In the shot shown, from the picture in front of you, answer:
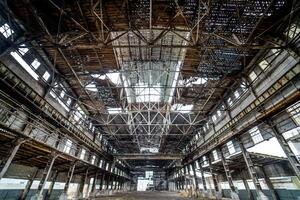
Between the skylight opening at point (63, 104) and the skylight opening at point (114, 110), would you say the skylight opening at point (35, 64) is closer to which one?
the skylight opening at point (63, 104)

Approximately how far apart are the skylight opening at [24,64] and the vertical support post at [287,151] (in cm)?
1640

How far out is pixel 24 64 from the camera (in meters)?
10.5

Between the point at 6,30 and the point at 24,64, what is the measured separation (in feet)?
6.97

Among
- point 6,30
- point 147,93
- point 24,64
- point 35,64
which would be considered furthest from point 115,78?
point 6,30

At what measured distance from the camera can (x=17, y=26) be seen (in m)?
9.55

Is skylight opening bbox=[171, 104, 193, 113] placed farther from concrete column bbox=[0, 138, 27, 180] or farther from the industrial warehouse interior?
concrete column bbox=[0, 138, 27, 180]

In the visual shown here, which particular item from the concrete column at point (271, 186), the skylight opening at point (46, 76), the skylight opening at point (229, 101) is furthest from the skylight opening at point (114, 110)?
the concrete column at point (271, 186)

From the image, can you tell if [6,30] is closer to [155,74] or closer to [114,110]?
[155,74]

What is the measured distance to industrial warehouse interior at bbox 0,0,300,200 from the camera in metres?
8.78

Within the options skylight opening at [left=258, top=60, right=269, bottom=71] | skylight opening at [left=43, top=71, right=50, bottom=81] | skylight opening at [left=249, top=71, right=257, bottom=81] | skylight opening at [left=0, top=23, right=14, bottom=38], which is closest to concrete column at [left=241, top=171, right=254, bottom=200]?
skylight opening at [left=249, top=71, right=257, bottom=81]

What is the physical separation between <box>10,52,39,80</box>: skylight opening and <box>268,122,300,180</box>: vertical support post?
1640cm

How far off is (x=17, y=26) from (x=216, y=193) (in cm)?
2374

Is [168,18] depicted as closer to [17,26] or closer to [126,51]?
[126,51]

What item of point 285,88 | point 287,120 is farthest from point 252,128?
point 285,88
